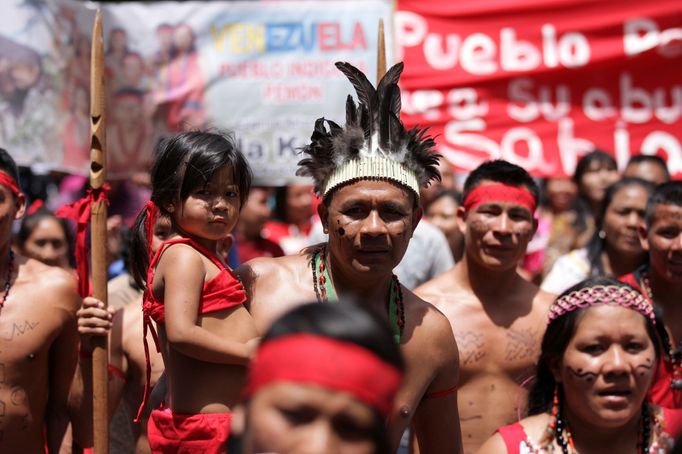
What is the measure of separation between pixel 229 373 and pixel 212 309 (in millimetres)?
220

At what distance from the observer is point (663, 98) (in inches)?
288

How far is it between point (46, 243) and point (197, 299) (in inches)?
115

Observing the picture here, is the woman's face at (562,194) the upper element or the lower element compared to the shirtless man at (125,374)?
upper

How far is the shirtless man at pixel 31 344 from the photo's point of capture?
4.27 m

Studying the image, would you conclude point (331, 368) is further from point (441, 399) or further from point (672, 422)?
point (672, 422)

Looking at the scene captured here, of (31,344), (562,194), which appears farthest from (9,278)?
(562,194)

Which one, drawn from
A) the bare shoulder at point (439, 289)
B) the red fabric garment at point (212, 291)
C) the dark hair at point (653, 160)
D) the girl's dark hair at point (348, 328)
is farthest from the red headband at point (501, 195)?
the girl's dark hair at point (348, 328)

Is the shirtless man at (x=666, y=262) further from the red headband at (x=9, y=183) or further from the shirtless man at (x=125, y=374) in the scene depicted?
the red headband at (x=9, y=183)

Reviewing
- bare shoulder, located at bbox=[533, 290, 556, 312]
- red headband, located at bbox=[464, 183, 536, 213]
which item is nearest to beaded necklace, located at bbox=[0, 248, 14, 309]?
red headband, located at bbox=[464, 183, 536, 213]

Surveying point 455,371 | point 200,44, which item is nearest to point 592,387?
point 455,371

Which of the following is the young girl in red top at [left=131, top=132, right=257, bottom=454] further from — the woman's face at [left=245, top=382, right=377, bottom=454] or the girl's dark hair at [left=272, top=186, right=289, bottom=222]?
the girl's dark hair at [left=272, top=186, right=289, bottom=222]

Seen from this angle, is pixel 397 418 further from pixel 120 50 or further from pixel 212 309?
pixel 120 50

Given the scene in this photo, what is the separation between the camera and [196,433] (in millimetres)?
3588

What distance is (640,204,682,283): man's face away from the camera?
5059mm
